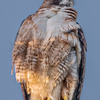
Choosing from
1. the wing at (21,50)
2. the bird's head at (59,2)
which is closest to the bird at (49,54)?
the wing at (21,50)

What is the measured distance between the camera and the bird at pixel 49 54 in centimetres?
457

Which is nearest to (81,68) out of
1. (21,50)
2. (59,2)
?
(21,50)

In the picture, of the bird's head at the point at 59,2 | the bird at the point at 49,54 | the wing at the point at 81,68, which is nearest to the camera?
the bird at the point at 49,54

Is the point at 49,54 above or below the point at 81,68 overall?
above

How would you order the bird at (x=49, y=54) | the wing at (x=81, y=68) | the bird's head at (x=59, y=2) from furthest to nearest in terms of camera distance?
the bird's head at (x=59, y=2), the wing at (x=81, y=68), the bird at (x=49, y=54)

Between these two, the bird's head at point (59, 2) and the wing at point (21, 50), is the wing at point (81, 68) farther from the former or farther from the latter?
the wing at point (21, 50)

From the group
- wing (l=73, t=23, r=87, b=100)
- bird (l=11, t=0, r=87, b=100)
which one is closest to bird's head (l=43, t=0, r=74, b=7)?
bird (l=11, t=0, r=87, b=100)

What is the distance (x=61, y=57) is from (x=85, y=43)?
56cm

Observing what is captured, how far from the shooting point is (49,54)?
4.56 m

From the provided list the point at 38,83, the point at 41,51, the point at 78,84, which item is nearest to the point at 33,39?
the point at 41,51

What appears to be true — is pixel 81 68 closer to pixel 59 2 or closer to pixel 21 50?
pixel 21 50

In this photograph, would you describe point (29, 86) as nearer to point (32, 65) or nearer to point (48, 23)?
point (32, 65)

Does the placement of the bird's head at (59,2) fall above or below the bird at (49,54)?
above

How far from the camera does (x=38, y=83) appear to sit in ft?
15.3
